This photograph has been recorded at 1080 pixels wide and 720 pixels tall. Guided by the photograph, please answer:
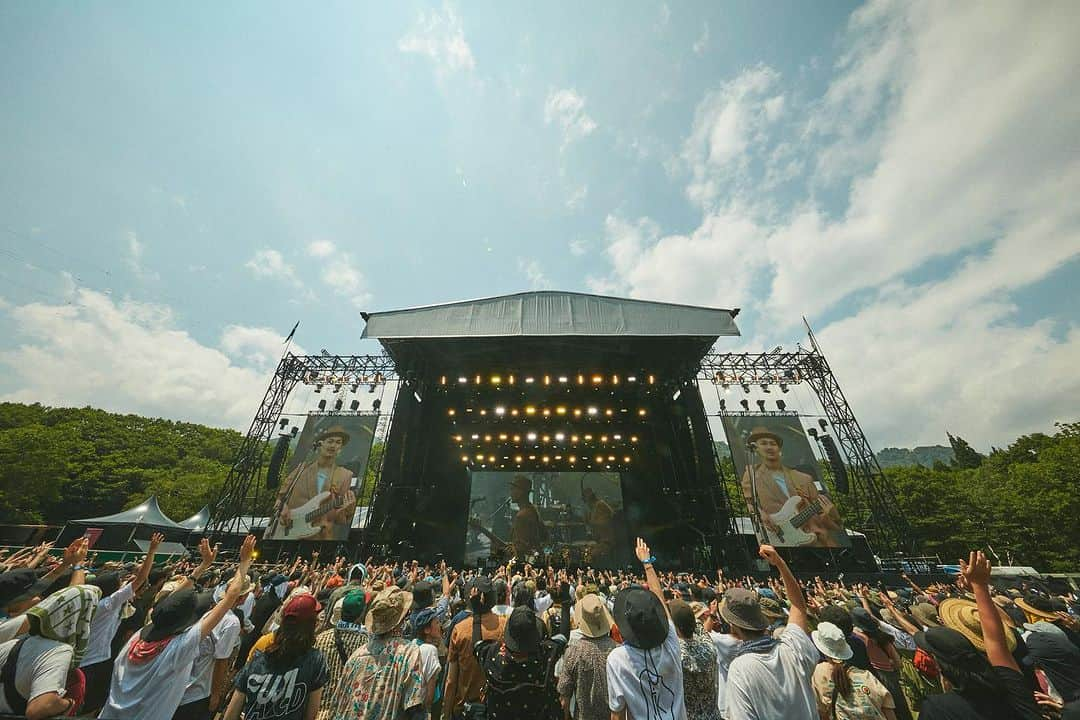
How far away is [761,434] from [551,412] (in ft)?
30.0

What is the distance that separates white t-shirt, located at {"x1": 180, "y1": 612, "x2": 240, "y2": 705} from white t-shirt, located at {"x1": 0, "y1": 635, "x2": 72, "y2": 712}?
0.81m

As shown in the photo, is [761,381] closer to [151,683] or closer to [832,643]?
[832,643]

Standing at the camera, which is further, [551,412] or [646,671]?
[551,412]

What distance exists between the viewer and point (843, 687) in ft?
8.86

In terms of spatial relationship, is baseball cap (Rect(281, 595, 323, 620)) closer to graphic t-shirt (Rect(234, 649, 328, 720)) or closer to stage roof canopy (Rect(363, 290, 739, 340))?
graphic t-shirt (Rect(234, 649, 328, 720))

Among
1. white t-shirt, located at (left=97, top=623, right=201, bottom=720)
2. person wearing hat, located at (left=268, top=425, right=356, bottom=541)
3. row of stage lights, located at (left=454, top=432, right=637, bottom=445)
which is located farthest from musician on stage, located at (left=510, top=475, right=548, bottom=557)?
white t-shirt, located at (left=97, top=623, right=201, bottom=720)

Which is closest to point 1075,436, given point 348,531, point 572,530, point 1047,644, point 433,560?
point 572,530

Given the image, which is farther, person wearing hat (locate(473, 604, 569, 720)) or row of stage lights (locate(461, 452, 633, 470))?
row of stage lights (locate(461, 452, 633, 470))

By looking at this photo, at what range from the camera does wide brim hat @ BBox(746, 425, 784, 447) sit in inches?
615

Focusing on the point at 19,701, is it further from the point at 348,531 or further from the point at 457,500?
the point at 457,500

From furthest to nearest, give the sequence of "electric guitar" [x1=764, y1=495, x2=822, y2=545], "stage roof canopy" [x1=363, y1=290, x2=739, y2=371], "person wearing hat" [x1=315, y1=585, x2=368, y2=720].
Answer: "electric guitar" [x1=764, y1=495, x2=822, y2=545] < "stage roof canopy" [x1=363, y1=290, x2=739, y2=371] < "person wearing hat" [x1=315, y1=585, x2=368, y2=720]

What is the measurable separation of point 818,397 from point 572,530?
13617 millimetres

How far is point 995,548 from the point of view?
25.5 metres

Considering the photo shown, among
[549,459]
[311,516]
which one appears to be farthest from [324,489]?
[549,459]
